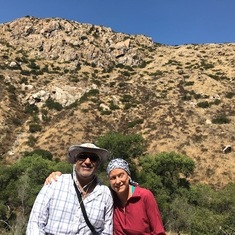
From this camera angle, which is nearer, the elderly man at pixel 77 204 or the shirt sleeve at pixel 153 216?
the elderly man at pixel 77 204

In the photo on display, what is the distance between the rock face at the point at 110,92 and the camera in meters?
47.4

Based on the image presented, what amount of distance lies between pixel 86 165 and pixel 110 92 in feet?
194

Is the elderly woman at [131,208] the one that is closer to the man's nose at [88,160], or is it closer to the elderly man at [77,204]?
the elderly man at [77,204]

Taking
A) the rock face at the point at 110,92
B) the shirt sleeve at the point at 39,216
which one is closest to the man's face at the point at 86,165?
the shirt sleeve at the point at 39,216

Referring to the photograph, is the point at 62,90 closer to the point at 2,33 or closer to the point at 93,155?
the point at 2,33

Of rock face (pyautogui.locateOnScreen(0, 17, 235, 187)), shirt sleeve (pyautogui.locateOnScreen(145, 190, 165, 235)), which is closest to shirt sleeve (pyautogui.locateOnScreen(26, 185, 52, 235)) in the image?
shirt sleeve (pyautogui.locateOnScreen(145, 190, 165, 235))

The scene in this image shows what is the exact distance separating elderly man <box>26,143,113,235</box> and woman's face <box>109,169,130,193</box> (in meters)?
0.11

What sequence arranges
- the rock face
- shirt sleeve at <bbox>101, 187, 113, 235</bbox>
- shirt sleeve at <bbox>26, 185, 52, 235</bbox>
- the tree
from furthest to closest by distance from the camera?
the rock face < the tree < shirt sleeve at <bbox>101, 187, 113, 235</bbox> < shirt sleeve at <bbox>26, 185, 52, 235</bbox>

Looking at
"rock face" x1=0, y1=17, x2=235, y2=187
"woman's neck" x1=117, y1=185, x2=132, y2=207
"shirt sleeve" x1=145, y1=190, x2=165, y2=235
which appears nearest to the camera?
"shirt sleeve" x1=145, y1=190, x2=165, y2=235

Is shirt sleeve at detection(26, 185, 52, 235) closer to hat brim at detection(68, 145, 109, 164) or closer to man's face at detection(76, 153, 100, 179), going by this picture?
man's face at detection(76, 153, 100, 179)

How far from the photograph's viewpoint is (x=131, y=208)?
170 inches

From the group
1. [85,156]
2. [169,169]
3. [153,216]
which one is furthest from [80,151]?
[169,169]

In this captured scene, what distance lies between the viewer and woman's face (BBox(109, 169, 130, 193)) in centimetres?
437

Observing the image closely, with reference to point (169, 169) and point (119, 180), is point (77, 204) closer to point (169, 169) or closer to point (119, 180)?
point (119, 180)
